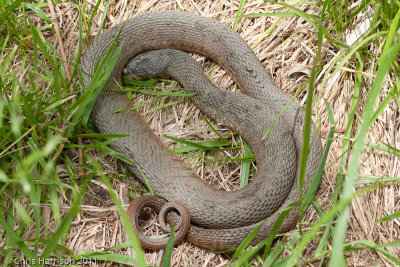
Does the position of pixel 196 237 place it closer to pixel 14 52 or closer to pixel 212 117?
pixel 212 117

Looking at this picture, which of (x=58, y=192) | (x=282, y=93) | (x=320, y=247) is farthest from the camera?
(x=282, y=93)

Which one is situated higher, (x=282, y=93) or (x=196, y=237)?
(x=282, y=93)

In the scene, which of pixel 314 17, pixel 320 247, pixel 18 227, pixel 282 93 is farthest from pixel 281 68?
pixel 18 227

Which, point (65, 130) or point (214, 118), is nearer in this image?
point (65, 130)

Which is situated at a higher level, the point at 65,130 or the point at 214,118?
the point at 214,118

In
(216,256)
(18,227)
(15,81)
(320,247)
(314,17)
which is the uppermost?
(314,17)

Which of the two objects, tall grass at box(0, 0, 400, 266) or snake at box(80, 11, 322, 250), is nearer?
tall grass at box(0, 0, 400, 266)

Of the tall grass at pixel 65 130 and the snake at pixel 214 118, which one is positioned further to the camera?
the snake at pixel 214 118

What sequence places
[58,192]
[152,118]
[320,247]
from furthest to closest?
[152,118] < [58,192] < [320,247]
